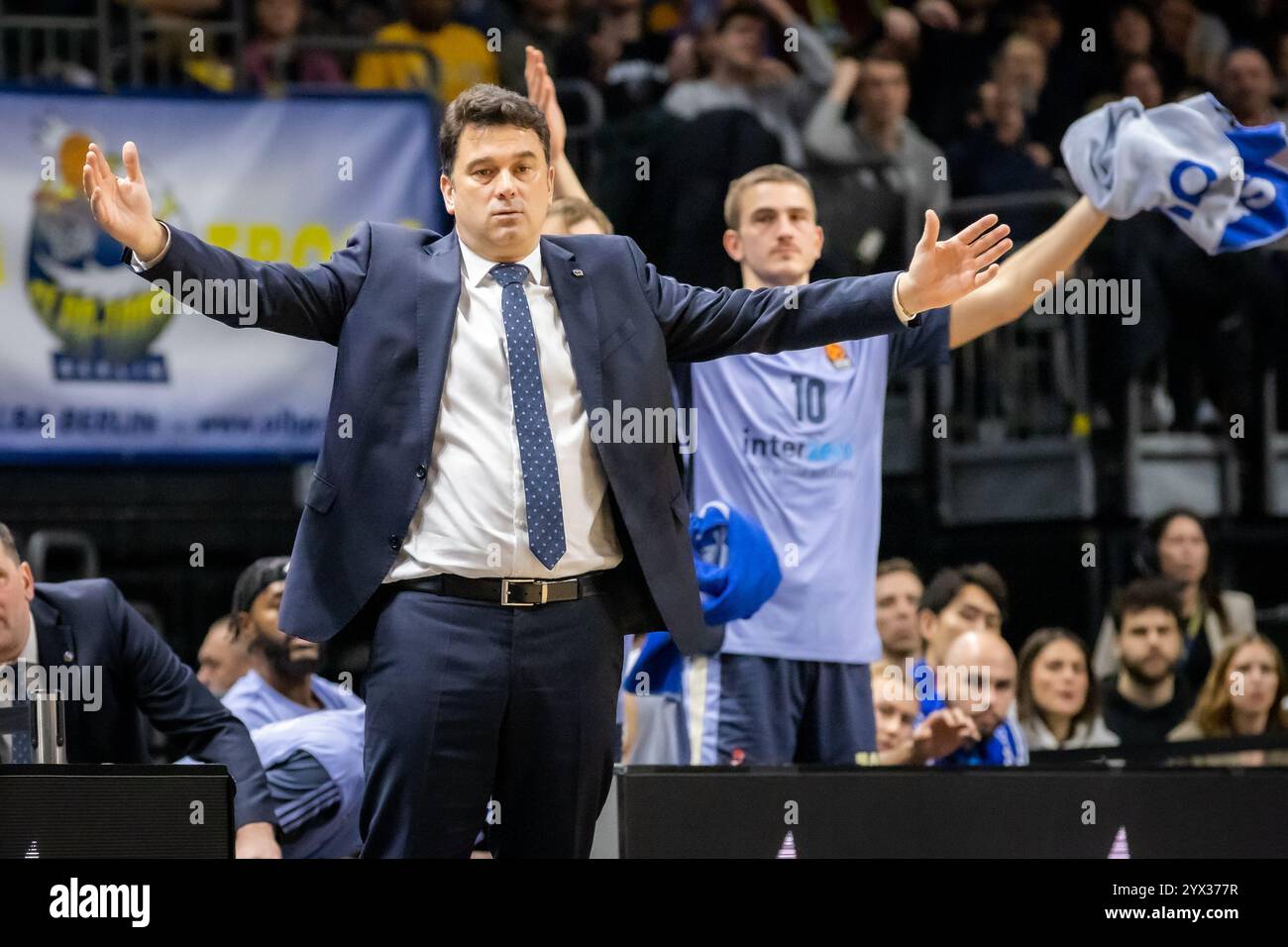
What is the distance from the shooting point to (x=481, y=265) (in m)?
3.21

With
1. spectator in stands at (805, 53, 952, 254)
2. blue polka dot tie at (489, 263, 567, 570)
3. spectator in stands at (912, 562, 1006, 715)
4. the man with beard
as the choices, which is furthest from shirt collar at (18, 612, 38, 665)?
spectator in stands at (805, 53, 952, 254)

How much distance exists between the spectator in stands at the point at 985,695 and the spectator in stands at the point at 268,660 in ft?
5.00

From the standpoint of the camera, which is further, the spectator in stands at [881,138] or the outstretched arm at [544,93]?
the spectator in stands at [881,138]

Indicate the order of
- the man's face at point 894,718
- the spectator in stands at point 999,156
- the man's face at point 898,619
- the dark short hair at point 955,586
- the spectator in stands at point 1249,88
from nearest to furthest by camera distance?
the man's face at point 894,718 → the dark short hair at point 955,586 → the man's face at point 898,619 → the spectator in stands at point 999,156 → the spectator in stands at point 1249,88

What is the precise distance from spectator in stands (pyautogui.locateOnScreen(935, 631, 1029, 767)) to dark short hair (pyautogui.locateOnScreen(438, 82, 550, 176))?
1765 mm

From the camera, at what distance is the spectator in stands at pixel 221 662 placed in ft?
17.5

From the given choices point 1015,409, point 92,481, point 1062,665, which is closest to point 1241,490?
point 1015,409

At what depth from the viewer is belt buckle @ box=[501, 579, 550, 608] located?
120 inches

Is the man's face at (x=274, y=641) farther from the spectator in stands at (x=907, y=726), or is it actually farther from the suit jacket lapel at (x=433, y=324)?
the suit jacket lapel at (x=433, y=324)

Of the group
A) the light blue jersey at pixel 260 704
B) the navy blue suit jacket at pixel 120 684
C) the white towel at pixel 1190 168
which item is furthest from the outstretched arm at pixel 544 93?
the light blue jersey at pixel 260 704

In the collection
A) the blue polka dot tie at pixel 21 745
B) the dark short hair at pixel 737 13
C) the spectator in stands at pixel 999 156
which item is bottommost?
the blue polka dot tie at pixel 21 745

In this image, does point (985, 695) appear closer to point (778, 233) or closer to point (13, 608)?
point (778, 233)

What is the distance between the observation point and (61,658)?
4.11 metres
